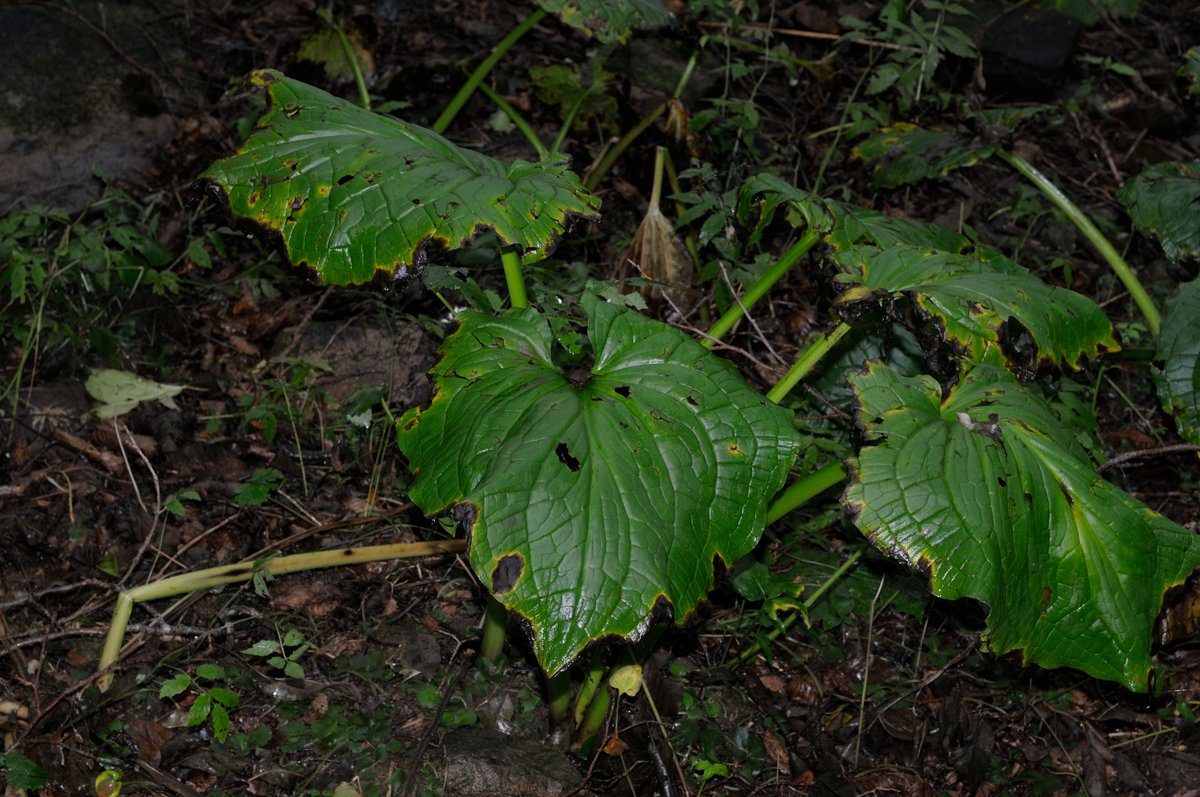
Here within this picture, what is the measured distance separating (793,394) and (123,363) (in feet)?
7.32

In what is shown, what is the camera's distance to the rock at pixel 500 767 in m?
2.31

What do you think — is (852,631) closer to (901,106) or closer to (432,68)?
(901,106)

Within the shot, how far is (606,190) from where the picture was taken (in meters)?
3.98

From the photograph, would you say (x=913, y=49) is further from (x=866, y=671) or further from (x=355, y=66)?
(x=866, y=671)

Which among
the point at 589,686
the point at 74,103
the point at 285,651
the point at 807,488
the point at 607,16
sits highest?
the point at 607,16

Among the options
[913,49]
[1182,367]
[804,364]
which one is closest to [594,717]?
[804,364]

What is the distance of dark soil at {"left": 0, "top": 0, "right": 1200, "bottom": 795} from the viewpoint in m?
2.41

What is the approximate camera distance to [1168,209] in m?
3.29

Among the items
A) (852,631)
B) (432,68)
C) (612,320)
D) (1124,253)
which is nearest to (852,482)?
(612,320)

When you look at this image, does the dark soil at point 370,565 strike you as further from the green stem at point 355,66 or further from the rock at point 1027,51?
the rock at point 1027,51

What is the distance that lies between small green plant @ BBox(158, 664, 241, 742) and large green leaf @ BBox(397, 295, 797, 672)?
896 mm

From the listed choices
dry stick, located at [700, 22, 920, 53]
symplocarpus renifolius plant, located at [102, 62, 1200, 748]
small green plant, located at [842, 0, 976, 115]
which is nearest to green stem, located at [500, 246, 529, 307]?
symplocarpus renifolius plant, located at [102, 62, 1200, 748]

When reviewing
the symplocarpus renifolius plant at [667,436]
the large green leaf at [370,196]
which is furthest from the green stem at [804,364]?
the large green leaf at [370,196]

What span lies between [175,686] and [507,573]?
3.65 feet
